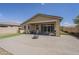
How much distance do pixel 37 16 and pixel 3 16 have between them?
20.4 inches

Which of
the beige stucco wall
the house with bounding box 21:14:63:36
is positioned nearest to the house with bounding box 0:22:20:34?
the beige stucco wall

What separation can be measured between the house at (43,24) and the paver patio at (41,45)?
0.09 m

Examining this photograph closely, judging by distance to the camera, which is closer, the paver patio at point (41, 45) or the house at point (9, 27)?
the paver patio at point (41, 45)

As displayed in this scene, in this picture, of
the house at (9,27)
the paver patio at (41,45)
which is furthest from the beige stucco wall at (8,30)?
the paver patio at (41,45)

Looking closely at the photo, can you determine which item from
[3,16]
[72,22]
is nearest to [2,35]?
[3,16]

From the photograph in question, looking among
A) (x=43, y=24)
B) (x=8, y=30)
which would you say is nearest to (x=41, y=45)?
(x=43, y=24)

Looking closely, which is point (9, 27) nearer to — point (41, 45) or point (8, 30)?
point (8, 30)

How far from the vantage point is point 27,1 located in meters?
3.92

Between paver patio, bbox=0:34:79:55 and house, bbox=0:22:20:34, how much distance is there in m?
0.12

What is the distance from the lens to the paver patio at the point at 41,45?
3.93 meters

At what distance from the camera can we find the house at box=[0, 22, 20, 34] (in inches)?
159

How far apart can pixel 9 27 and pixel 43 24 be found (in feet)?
1.78

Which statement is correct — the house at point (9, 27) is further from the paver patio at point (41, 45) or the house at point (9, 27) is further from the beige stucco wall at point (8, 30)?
the paver patio at point (41, 45)
